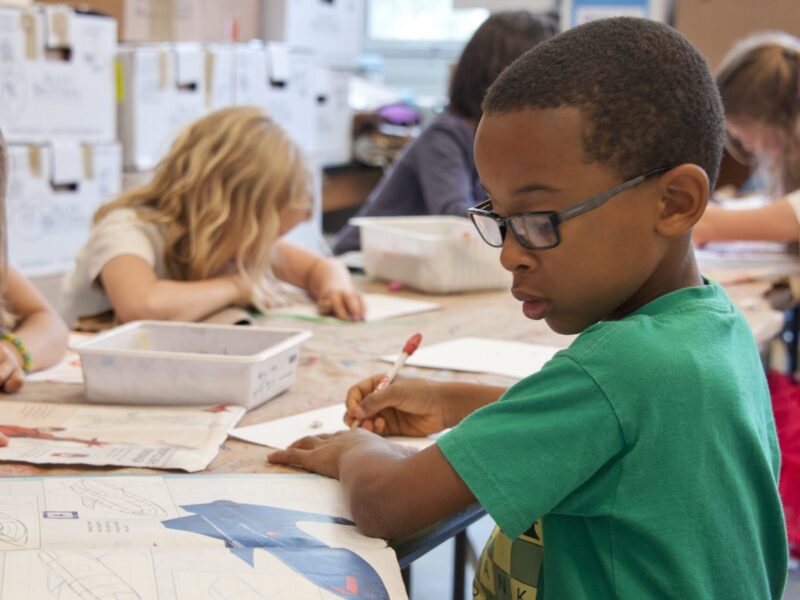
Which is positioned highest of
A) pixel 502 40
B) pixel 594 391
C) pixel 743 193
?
pixel 502 40

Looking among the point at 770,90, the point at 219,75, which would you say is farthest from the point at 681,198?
the point at 219,75

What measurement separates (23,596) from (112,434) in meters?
0.40

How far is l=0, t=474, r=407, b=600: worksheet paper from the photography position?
739 millimetres

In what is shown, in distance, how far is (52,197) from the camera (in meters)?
2.70

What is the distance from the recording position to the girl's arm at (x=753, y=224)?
2.28 m

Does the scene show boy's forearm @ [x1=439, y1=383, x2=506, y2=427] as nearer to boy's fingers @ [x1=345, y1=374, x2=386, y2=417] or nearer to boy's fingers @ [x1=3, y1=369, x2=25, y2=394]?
boy's fingers @ [x1=345, y1=374, x2=386, y2=417]

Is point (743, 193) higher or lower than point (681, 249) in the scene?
lower

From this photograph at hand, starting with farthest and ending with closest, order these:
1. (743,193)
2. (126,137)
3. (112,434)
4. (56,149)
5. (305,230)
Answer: (305,230) → (743,193) → (126,137) → (56,149) → (112,434)

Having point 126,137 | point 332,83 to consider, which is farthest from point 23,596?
point 332,83

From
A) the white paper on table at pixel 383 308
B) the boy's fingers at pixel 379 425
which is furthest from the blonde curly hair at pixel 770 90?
the boy's fingers at pixel 379 425

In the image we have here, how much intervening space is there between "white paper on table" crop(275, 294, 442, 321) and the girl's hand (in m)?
0.02

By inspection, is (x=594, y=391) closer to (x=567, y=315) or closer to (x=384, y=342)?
(x=567, y=315)

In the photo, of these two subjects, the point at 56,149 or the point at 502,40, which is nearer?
the point at 502,40

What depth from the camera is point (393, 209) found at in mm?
2592
